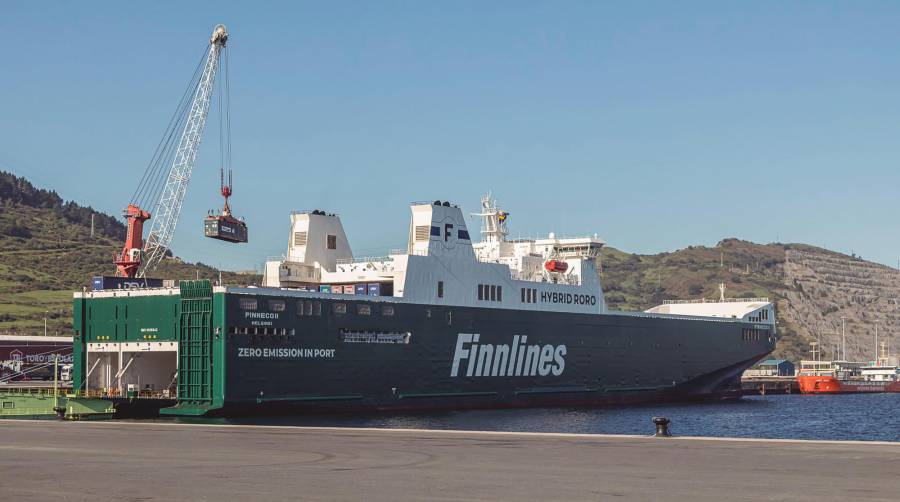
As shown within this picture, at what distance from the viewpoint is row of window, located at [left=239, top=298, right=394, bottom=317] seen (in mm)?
48319

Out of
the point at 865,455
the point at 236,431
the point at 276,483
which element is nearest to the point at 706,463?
the point at 865,455

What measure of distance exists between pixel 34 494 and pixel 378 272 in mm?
40959

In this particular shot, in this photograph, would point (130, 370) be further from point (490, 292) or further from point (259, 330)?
point (490, 292)

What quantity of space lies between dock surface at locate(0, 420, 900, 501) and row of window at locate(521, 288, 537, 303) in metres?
33.0

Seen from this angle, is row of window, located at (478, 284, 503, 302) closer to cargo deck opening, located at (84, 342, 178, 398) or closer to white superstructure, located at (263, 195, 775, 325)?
white superstructure, located at (263, 195, 775, 325)

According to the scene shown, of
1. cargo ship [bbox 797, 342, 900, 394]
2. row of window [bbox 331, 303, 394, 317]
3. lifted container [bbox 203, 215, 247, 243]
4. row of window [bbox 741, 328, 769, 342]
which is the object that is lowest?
cargo ship [bbox 797, 342, 900, 394]

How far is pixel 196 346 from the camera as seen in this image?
4788cm

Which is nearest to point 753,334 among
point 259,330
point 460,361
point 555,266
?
point 555,266

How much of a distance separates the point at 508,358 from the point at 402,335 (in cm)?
→ 851

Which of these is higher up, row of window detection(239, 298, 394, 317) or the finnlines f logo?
row of window detection(239, 298, 394, 317)

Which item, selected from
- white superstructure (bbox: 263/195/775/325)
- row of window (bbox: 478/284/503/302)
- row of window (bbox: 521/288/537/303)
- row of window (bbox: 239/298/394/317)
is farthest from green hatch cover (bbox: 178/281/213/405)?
row of window (bbox: 521/288/537/303)

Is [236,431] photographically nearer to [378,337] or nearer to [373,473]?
[373,473]

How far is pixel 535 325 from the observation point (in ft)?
205

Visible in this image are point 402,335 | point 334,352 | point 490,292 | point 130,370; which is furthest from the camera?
point 490,292
